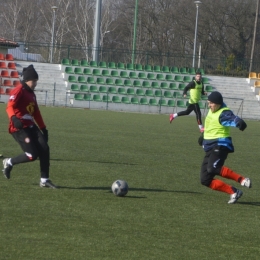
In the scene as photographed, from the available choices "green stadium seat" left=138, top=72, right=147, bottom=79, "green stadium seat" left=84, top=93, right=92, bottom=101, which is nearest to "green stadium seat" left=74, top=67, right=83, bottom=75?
"green stadium seat" left=84, top=93, right=92, bottom=101

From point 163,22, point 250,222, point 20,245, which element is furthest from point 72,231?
point 163,22

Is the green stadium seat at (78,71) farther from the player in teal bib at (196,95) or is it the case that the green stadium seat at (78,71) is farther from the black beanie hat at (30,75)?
the black beanie hat at (30,75)

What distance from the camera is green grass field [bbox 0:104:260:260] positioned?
5844 millimetres

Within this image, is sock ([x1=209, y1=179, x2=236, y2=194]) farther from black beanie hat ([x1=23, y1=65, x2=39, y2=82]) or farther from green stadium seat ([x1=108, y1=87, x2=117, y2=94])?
green stadium seat ([x1=108, y1=87, x2=117, y2=94])

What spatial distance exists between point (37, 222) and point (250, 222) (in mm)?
2384

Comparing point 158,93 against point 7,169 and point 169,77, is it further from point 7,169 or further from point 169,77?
point 7,169

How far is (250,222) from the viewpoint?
24.3 feet

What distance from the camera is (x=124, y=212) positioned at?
24.6 ft

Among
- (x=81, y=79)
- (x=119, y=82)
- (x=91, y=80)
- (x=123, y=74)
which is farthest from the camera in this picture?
(x=123, y=74)

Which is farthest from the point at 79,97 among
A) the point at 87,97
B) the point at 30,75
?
the point at 30,75

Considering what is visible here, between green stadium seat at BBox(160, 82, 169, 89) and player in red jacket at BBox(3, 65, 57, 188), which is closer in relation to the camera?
player in red jacket at BBox(3, 65, 57, 188)

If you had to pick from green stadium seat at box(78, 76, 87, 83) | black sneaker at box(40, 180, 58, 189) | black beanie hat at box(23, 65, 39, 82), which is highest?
black beanie hat at box(23, 65, 39, 82)

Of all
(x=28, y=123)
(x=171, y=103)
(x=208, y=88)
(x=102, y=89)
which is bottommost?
(x=171, y=103)

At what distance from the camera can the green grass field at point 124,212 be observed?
584 centimetres
